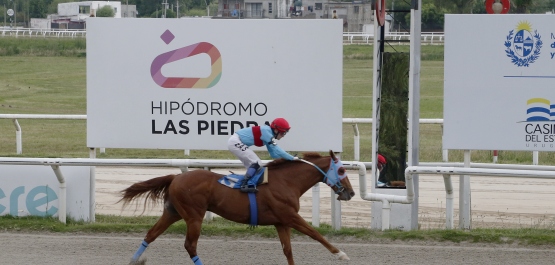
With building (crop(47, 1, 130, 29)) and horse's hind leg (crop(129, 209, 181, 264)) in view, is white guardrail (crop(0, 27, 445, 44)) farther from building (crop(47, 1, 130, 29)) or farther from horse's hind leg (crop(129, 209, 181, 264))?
horse's hind leg (crop(129, 209, 181, 264))

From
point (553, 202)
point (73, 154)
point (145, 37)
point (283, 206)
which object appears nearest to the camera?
point (283, 206)

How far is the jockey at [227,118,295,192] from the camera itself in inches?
291

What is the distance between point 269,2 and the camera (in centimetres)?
6072

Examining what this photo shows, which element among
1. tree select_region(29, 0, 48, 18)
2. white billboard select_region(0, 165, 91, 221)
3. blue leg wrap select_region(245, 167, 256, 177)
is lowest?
white billboard select_region(0, 165, 91, 221)

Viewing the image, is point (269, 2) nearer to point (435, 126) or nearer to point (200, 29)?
point (435, 126)

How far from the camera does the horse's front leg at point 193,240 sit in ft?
23.7

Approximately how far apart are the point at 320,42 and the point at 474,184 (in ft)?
15.1

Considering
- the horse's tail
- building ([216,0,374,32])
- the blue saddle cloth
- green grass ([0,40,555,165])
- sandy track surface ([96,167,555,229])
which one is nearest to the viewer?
the blue saddle cloth

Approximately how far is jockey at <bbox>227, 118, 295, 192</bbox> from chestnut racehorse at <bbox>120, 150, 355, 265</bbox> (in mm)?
130

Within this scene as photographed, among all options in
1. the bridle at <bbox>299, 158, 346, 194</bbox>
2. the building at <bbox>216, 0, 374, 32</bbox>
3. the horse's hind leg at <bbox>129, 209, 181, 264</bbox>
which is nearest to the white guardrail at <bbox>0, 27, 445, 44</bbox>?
the building at <bbox>216, 0, 374, 32</bbox>

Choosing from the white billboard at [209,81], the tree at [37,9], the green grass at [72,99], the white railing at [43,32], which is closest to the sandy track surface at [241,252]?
the white billboard at [209,81]

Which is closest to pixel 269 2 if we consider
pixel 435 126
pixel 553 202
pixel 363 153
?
pixel 435 126

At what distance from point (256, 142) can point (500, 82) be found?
2778 mm

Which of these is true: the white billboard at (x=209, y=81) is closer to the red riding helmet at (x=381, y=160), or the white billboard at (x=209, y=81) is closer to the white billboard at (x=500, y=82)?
the red riding helmet at (x=381, y=160)
